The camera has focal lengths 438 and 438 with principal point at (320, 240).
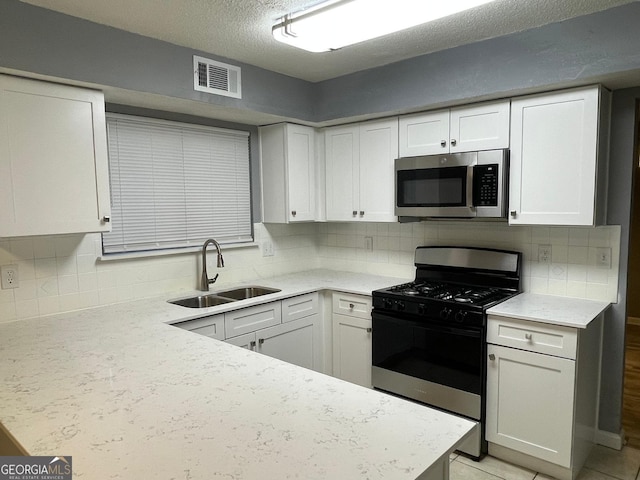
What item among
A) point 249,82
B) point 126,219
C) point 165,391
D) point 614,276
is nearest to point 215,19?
point 249,82

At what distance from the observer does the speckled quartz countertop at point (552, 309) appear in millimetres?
2253

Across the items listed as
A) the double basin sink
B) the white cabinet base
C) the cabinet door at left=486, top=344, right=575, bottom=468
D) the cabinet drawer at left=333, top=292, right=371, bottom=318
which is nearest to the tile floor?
the white cabinet base

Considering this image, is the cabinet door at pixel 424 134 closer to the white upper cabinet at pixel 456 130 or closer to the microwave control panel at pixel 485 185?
the white upper cabinet at pixel 456 130

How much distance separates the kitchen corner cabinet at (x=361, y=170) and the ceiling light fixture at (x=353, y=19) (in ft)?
3.59

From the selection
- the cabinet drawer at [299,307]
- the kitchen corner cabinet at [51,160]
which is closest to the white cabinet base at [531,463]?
the cabinet drawer at [299,307]

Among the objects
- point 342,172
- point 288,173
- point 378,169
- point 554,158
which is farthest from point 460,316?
point 288,173

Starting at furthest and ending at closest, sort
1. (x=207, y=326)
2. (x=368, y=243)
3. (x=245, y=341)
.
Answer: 1. (x=368, y=243)
2. (x=245, y=341)
3. (x=207, y=326)

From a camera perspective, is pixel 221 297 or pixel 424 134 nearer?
pixel 424 134

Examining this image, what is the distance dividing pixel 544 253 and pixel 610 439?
117 centimetres

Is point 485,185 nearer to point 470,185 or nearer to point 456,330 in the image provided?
point 470,185

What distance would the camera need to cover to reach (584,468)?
8.02 ft

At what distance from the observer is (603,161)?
246 centimetres

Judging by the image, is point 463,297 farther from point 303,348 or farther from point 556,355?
point 303,348

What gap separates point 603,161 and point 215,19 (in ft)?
7.32
